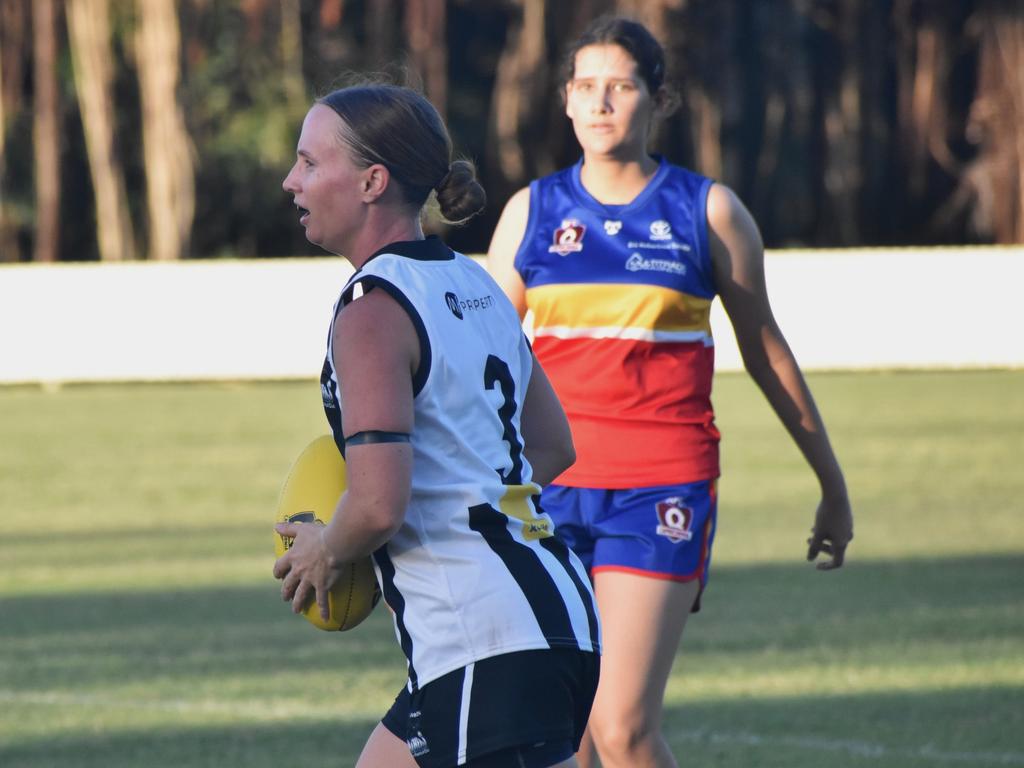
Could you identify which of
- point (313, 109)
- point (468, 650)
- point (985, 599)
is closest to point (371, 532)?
point (468, 650)

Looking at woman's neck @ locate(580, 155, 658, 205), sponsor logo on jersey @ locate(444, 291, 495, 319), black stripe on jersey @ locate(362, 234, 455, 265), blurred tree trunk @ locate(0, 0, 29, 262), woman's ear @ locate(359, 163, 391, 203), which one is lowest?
blurred tree trunk @ locate(0, 0, 29, 262)

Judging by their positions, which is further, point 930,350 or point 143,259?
point 143,259

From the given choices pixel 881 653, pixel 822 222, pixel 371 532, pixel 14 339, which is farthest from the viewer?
pixel 822 222

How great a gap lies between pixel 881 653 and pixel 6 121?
29446 mm

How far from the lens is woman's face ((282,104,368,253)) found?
3.28 meters

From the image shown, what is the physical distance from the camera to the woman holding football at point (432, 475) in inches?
121

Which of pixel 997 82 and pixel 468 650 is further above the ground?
pixel 468 650

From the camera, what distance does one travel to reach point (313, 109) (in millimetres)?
3307

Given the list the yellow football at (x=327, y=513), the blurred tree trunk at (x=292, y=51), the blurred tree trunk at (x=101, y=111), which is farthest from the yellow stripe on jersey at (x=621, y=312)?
the blurred tree trunk at (x=292, y=51)

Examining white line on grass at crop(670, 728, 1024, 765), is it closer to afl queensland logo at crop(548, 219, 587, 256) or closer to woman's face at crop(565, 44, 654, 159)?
afl queensland logo at crop(548, 219, 587, 256)

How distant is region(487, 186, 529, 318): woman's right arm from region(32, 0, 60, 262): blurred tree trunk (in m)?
28.4

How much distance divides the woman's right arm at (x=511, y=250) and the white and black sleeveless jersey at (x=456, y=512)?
1784 mm

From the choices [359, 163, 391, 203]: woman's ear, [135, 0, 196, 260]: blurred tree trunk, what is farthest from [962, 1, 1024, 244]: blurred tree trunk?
[359, 163, 391, 203]: woman's ear

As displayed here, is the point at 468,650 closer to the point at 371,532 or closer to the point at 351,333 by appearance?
the point at 371,532
